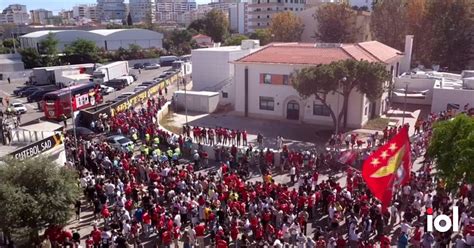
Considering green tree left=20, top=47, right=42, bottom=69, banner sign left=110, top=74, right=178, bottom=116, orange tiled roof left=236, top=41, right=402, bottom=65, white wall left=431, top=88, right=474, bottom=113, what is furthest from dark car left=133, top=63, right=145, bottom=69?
white wall left=431, top=88, right=474, bottom=113

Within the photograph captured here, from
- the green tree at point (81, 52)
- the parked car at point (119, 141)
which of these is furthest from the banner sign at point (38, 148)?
the green tree at point (81, 52)

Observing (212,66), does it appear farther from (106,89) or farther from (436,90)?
(436,90)

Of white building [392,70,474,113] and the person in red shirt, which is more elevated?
white building [392,70,474,113]

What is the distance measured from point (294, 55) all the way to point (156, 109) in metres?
13.2

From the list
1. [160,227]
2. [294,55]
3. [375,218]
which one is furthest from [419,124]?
[160,227]

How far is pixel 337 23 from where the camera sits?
68.5 metres

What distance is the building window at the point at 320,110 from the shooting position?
3519 centimetres

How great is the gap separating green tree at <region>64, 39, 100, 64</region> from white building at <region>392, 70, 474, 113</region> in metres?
54.1

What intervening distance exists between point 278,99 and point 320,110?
375 cm

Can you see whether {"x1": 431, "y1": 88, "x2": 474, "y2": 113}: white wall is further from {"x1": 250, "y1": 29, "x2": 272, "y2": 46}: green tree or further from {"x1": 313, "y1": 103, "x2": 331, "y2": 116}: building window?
{"x1": 250, "y1": 29, "x2": 272, "y2": 46}: green tree

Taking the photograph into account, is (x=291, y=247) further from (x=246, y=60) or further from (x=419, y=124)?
(x=246, y=60)

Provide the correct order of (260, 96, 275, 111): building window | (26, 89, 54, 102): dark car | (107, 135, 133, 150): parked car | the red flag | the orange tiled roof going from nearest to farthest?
1. the red flag
2. (107, 135, 133, 150): parked car
3. the orange tiled roof
4. (260, 96, 275, 111): building window
5. (26, 89, 54, 102): dark car

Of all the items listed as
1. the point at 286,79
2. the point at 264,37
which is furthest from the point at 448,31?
the point at 264,37

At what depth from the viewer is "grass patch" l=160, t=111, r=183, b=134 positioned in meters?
34.9
